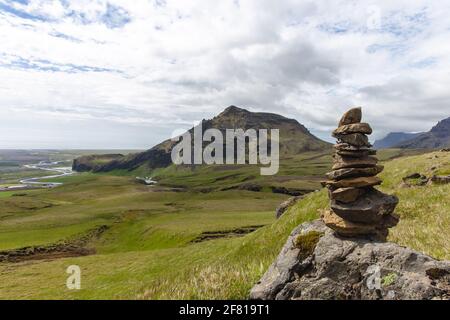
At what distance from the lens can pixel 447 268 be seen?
327 inches

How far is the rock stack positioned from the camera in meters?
10.7

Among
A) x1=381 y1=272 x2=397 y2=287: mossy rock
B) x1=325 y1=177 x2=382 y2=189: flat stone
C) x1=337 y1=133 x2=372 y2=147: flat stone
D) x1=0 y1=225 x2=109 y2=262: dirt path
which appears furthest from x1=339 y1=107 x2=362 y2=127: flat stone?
x1=0 y1=225 x2=109 y2=262: dirt path

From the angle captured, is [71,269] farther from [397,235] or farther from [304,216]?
[397,235]

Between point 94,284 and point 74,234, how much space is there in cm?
6315

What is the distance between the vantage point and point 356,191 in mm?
11172

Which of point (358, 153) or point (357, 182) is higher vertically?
point (358, 153)

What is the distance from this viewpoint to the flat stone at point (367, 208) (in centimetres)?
1066

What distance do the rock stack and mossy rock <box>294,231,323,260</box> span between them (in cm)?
53

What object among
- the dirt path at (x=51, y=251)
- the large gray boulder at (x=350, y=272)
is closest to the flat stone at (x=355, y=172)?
the large gray boulder at (x=350, y=272)

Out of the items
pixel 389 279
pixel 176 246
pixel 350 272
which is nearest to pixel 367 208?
pixel 350 272

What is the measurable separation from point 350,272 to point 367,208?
2.28 meters

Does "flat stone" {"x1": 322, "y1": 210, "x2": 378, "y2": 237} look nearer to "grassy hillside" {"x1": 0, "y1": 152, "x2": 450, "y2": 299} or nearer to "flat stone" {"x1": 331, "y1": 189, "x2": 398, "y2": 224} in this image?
"flat stone" {"x1": 331, "y1": 189, "x2": 398, "y2": 224}

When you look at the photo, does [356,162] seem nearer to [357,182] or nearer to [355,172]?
[355,172]
